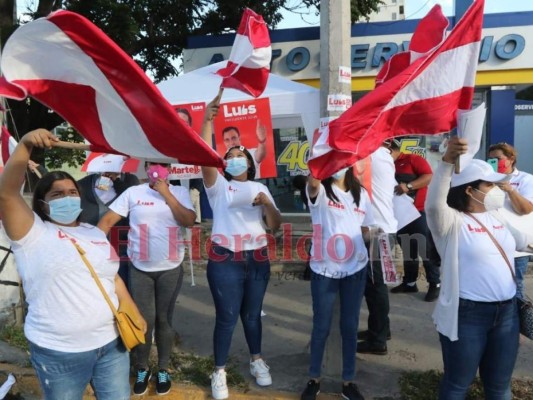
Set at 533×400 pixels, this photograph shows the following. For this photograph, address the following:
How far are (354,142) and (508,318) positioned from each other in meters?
1.29

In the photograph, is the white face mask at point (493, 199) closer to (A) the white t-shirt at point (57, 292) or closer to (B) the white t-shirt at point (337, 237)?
(B) the white t-shirt at point (337, 237)

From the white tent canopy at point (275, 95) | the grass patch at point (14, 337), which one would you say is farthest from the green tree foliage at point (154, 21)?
the grass patch at point (14, 337)

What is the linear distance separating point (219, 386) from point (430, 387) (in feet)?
5.20

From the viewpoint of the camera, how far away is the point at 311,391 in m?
3.55

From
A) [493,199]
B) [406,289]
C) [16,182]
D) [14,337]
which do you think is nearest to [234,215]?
[16,182]

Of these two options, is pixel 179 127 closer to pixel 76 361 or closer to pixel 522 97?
pixel 76 361

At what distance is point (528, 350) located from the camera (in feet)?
14.2

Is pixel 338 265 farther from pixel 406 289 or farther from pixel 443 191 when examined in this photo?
pixel 406 289

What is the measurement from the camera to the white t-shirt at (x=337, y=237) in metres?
3.46

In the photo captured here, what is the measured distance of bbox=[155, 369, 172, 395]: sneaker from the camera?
3.73 m

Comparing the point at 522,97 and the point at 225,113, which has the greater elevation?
the point at 522,97

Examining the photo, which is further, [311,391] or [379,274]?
[379,274]

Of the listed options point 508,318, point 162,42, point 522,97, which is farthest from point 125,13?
point 522,97

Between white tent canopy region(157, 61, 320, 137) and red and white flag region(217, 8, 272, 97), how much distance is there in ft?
4.80
